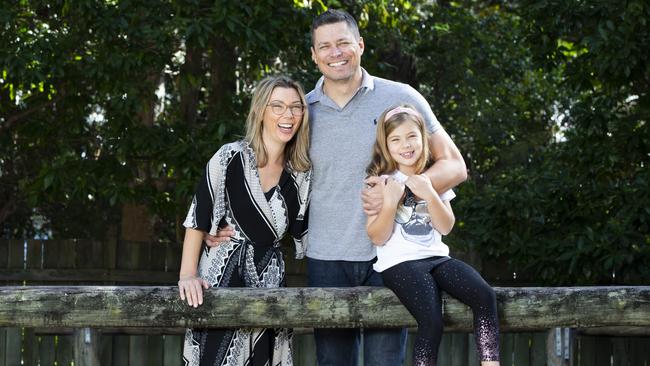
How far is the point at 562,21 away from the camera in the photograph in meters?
7.73

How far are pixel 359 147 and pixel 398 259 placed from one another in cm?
49

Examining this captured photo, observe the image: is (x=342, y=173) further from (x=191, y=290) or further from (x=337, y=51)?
(x=191, y=290)

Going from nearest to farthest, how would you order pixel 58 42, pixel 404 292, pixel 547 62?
pixel 404 292
pixel 58 42
pixel 547 62

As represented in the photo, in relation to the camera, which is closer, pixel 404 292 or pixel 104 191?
pixel 404 292

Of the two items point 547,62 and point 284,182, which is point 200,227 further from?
point 547,62

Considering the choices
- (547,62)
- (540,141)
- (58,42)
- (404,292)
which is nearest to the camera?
(404,292)

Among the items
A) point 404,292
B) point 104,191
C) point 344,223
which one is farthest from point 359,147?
point 104,191

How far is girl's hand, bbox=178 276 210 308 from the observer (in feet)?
12.9

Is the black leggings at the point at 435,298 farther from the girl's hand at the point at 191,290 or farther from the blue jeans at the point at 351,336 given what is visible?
the girl's hand at the point at 191,290

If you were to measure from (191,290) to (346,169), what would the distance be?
75 cm

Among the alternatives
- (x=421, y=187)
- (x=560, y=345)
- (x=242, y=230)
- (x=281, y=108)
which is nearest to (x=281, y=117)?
(x=281, y=108)

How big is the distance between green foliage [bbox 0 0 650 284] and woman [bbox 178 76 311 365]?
2628mm

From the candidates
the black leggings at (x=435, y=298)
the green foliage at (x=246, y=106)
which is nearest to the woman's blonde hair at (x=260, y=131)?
the black leggings at (x=435, y=298)

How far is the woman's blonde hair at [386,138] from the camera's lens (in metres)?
3.95
